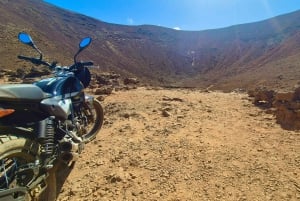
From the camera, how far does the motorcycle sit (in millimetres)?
2695

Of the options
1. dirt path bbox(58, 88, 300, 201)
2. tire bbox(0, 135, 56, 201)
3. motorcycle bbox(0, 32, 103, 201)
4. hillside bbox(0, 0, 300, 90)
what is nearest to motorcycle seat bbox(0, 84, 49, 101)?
motorcycle bbox(0, 32, 103, 201)

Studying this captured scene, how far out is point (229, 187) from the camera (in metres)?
3.65

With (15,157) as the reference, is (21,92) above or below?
above

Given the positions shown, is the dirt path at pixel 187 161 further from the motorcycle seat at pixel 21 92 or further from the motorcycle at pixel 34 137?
the motorcycle seat at pixel 21 92

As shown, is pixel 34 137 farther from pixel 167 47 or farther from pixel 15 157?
pixel 167 47

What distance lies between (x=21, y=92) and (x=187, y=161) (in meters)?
2.46

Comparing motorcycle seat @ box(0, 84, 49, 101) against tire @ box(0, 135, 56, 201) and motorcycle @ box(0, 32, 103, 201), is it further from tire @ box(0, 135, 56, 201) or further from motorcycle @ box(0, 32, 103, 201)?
tire @ box(0, 135, 56, 201)

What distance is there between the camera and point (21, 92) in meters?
2.97

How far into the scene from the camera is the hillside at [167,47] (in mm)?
32812

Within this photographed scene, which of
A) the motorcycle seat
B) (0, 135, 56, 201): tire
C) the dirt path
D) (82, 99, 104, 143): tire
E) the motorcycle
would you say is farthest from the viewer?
(82, 99, 104, 143): tire

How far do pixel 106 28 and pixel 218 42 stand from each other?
77.0 ft

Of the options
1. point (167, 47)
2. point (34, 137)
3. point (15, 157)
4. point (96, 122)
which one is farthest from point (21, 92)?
point (167, 47)

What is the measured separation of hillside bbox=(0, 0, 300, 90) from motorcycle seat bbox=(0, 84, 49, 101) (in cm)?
2413

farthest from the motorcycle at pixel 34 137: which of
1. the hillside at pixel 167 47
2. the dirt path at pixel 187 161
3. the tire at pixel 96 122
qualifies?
the hillside at pixel 167 47
